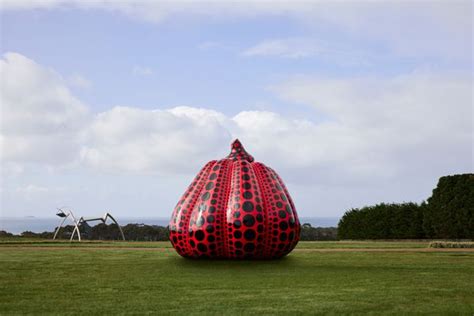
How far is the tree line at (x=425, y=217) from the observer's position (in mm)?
33625

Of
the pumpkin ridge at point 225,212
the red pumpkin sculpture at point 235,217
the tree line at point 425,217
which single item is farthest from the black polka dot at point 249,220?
the tree line at point 425,217

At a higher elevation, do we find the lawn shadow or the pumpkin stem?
the pumpkin stem

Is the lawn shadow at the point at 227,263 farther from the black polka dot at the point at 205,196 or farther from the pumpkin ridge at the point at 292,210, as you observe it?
the black polka dot at the point at 205,196

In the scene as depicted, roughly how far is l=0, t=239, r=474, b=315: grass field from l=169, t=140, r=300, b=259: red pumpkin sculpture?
0.43m

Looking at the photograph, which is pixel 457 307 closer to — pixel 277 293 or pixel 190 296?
pixel 277 293

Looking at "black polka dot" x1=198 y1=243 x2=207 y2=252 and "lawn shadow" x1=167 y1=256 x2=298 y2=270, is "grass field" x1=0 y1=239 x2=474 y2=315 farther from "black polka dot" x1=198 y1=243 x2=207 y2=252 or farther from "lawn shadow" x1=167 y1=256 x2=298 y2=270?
"black polka dot" x1=198 y1=243 x2=207 y2=252

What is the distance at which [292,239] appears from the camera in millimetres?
17438

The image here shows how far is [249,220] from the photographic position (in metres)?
16.5

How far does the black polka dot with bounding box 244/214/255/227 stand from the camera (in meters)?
16.5

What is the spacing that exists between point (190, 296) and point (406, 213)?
2786 centimetres

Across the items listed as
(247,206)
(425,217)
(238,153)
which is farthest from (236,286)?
(425,217)

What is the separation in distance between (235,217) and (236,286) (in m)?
4.31

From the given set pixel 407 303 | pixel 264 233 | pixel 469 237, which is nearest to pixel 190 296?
pixel 407 303

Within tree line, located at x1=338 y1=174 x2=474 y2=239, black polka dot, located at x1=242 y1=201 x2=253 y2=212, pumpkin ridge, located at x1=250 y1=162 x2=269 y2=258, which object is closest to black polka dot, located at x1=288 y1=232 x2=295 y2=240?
pumpkin ridge, located at x1=250 y1=162 x2=269 y2=258
